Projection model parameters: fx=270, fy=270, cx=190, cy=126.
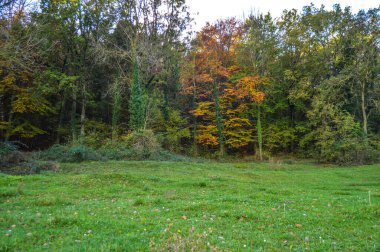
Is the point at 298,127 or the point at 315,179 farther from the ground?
the point at 298,127

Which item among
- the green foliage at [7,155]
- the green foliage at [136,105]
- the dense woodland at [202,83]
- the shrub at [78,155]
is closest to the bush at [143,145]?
the dense woodland at [202,83]

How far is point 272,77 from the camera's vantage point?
3678 cm

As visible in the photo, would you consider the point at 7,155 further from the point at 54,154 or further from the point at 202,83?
the point at 202,83

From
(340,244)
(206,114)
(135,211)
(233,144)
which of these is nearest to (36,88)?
(206,114)

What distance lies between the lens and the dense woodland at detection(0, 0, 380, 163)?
29.8 m

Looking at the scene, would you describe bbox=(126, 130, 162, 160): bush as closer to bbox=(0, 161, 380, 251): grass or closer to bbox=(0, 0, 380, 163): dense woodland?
bbox=(0, 0, 380, 163): dense woodland

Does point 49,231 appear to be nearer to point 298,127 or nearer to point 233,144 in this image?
point 233,144

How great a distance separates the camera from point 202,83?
36.8 meters

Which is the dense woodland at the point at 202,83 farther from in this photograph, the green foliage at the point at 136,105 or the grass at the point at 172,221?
the grass at the point at 172,221

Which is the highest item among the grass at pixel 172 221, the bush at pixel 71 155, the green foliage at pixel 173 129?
the green foliage at pixel 173 129

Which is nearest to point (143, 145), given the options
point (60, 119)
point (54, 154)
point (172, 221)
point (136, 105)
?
point (136, 105)

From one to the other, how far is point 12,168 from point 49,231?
1357 cm

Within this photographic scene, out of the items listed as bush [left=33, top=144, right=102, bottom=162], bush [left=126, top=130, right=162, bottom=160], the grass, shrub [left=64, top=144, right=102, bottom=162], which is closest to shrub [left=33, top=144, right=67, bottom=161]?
bush [left=33, top=144, right=102, bottom=162]

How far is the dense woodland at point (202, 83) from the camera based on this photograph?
97.9 ft
